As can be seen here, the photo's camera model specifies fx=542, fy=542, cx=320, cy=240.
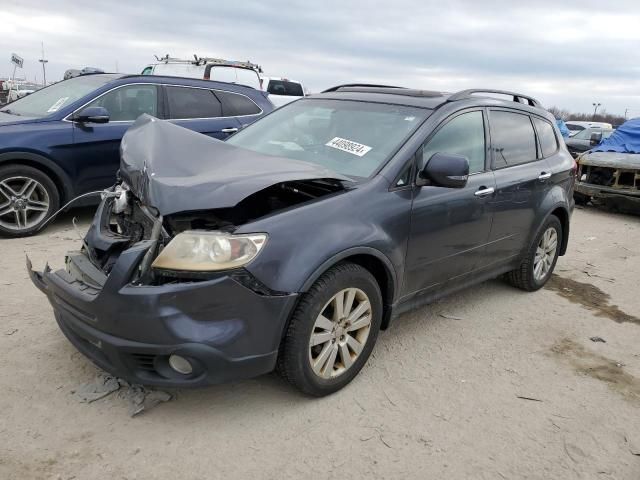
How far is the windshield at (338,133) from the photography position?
3404 mm

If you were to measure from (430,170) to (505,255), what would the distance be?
1540mm

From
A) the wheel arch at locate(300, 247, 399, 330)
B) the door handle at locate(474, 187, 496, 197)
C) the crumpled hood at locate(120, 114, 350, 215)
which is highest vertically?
the crumpled hood at locate(120, 114, 350, 215)

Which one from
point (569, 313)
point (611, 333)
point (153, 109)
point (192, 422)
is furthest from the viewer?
point (153, 109)

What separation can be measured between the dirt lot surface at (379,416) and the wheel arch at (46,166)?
69.4 inches

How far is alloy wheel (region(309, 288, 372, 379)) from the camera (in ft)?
9.43

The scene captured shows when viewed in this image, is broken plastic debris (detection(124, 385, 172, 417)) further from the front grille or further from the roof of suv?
the roof of suv

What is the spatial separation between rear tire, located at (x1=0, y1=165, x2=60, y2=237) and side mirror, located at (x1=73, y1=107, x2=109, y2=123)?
2.30 feet

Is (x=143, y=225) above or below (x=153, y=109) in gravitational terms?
below

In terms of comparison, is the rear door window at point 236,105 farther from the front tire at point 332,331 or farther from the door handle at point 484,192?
the front tire at point 332,331

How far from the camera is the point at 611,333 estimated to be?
4.30m

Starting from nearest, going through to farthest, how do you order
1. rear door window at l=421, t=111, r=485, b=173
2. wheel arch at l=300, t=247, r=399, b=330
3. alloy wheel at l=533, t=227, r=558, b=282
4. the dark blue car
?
wheel arch at l=300, t=247, r=399, b=330 → rear door window at l=421, t=111, r=485, b=173 → alloy wheel at l=533, t=227, r=558, b=282 → the dark blue car

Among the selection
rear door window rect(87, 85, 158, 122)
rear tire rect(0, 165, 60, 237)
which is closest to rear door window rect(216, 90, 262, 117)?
rear door window rect(87, 85, 158, 122)

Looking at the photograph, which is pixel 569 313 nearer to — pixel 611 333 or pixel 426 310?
pixel 611 333

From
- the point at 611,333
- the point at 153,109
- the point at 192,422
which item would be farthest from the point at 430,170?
the point at 153,109
